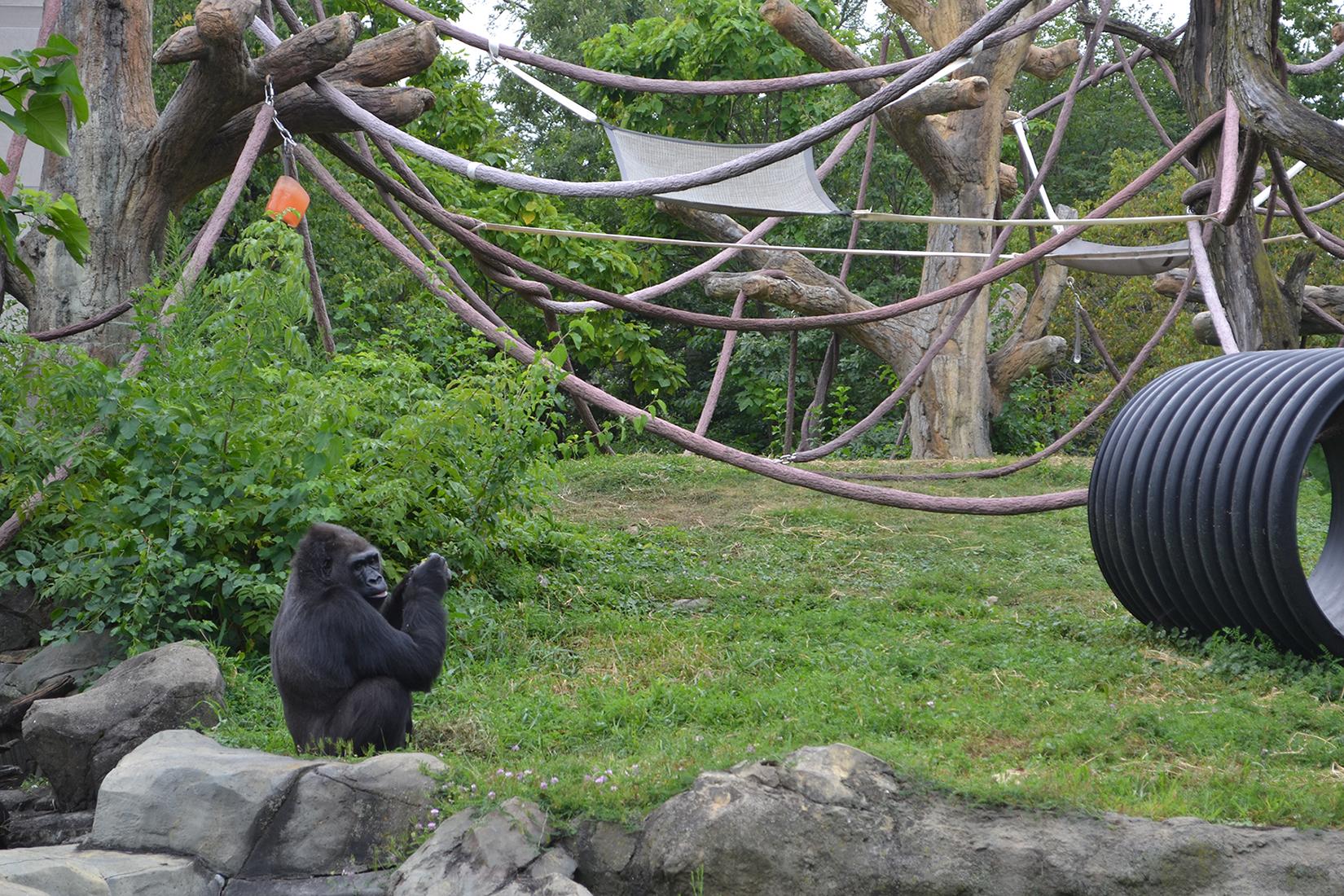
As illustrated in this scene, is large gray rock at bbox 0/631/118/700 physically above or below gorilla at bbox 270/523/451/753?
below

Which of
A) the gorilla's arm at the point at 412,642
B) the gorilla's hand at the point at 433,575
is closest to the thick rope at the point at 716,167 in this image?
the gorilla's hand at the point at 433,575

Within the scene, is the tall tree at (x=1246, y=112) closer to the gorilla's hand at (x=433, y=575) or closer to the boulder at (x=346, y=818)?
the gorilla's hand at (x=433, y=575)

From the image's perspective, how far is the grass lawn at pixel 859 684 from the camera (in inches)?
134

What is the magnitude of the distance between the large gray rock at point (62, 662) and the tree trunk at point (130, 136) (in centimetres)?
161

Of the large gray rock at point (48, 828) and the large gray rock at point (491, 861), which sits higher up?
the large gray rock at point (491, 861)

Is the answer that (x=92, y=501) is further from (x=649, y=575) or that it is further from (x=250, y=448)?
(x=649, y=575)

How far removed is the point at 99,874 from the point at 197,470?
6.51 feet

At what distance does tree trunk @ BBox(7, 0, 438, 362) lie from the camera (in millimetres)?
5715

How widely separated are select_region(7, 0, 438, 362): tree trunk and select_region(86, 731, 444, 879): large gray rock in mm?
2916

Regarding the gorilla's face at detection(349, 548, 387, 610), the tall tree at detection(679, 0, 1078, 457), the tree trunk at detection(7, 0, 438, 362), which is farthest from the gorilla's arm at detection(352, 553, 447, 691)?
the tall tree at detection(679, 0, 1078, 457)

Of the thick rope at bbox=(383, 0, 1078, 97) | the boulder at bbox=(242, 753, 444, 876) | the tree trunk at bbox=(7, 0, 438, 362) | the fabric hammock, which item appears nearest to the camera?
the boulder at bbox=(242, 753, 444, 876)

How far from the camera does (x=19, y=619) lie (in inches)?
209

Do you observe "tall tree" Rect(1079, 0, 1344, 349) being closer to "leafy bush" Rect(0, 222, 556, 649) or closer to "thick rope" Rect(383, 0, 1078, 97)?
"thick rope" Rect(383, 0, 1078, 97)

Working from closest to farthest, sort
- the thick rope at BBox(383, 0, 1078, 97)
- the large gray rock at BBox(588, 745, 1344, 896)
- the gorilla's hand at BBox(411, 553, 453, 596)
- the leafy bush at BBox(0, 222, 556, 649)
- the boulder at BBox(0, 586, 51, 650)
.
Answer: the large gray rock at BBox(588, 745, 1344, 896) < the gorilla's hand at BBox(411, 553, 453, 596) < the leafy bush at BBox(0, 222, 556, 649) < the boulder at BBox(0, 586, 51, 650) < the thick rope at BBox(383, 0, 1078, 97)
